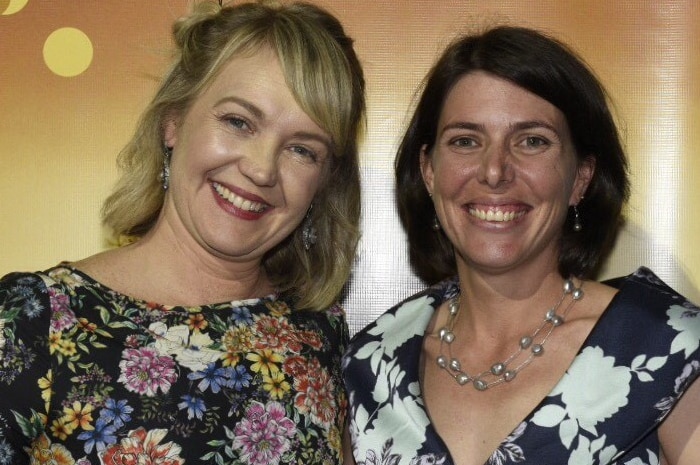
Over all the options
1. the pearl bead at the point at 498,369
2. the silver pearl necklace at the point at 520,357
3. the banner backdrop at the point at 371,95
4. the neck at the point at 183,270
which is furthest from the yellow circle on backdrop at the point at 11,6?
the pearl bead at the point at 498,369

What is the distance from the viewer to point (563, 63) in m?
2.17

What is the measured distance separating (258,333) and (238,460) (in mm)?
314

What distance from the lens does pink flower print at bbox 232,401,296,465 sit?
202 centimetres

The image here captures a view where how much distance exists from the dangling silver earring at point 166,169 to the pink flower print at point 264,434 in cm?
57

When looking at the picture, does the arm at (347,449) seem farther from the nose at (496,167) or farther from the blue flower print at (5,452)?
the blue flower print at (5,452)

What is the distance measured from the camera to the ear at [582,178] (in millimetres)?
2246

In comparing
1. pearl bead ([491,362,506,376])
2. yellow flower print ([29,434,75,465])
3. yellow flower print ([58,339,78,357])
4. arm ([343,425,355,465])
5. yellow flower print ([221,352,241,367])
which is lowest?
arm ([343,425,355,465])

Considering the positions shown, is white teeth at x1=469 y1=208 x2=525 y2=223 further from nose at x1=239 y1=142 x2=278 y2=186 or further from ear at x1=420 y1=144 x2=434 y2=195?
nose at x1=239 y1=142 x2=278 y2=186

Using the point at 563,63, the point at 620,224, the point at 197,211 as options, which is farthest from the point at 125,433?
the point at 620,224

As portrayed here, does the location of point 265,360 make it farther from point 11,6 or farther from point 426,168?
point 11,6

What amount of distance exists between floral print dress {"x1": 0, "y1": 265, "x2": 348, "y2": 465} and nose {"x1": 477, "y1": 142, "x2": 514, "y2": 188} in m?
0.59

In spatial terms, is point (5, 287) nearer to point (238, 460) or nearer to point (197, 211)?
point (197, 211)

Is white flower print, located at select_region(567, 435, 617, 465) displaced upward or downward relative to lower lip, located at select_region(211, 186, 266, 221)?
downward

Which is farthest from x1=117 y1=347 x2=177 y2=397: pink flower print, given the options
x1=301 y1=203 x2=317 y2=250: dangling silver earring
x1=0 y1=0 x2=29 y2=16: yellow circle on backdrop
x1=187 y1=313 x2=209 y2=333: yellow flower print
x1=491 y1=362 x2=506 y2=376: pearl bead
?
x1=0 y1=0 x2=29 y2=16: yellow circle on backdrop
